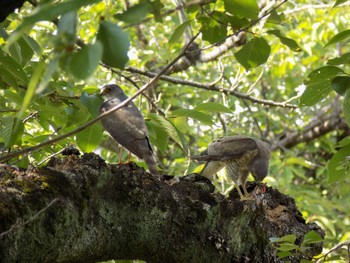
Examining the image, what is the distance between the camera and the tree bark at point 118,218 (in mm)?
2293

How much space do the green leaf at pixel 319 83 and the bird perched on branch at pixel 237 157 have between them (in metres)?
3.15

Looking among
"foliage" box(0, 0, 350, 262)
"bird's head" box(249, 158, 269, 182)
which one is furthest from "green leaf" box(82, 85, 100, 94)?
"bird's head" box(249, 158, 269, 182)

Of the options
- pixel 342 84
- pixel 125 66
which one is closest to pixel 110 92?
pixel 342 84

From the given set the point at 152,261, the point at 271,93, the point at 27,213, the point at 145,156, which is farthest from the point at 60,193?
the point at 271,93

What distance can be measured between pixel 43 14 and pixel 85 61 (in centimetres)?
14

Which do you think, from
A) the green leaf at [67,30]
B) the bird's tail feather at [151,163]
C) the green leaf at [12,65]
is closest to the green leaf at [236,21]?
the green leaf at [12,65]

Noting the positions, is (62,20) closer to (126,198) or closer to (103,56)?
(103,56)

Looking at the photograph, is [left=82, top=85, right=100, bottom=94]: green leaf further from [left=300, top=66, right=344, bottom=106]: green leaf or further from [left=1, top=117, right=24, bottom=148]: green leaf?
[left=300, top=66, right=344, bottom=106]: green leaf

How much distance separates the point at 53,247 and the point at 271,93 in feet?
34.1

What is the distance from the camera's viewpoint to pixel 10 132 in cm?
300

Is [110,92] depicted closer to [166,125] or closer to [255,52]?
[166,125]

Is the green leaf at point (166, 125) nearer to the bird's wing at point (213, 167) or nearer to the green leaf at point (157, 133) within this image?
the green leaf at point (157, 133)

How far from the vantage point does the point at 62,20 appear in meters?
1.50

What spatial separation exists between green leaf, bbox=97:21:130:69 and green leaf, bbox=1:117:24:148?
150 cm
